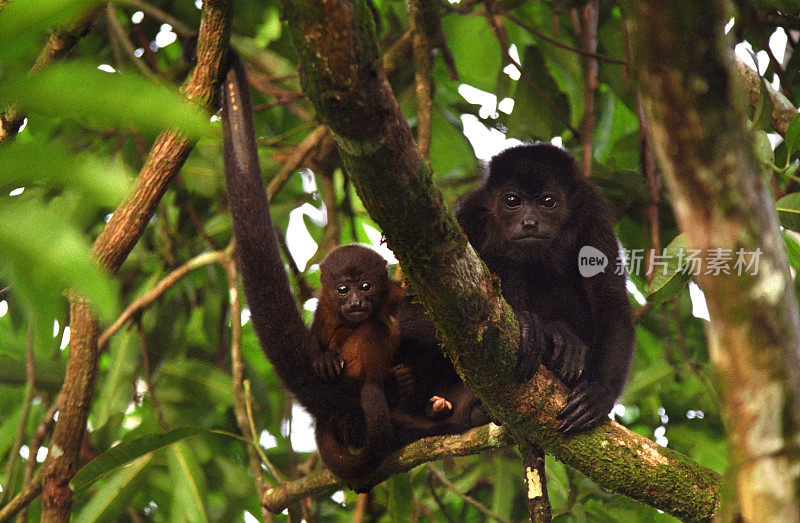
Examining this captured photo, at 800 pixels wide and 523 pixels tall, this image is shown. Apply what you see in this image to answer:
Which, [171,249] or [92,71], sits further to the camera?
[171,249]

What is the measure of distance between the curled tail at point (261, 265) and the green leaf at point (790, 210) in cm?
175

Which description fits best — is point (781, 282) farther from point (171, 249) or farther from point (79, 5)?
point (171, 249)

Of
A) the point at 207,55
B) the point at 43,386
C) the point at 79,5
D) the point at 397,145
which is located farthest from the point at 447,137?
the point at 79,5

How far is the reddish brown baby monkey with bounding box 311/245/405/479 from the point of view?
298cm

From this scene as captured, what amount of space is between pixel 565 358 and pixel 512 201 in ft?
2.74

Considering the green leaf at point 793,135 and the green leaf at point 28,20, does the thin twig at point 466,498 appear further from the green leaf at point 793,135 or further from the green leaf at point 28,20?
the green leaf at point 28,20

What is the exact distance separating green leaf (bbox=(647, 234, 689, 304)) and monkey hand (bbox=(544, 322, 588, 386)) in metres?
0.34

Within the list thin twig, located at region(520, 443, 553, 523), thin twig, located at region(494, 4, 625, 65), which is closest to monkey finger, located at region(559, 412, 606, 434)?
thin twig, located at region(520, 443, 553, 523)

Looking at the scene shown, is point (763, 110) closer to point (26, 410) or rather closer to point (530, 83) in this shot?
point (530, 83)

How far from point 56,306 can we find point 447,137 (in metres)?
3.56

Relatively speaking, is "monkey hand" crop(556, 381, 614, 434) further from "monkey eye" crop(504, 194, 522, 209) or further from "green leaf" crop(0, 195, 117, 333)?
"green leaf" crop(0, 195, 117, 333)

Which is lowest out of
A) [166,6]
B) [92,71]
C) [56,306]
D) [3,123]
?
[56,306]

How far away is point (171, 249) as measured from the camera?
14.1 feet

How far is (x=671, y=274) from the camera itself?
2750 millimetres
